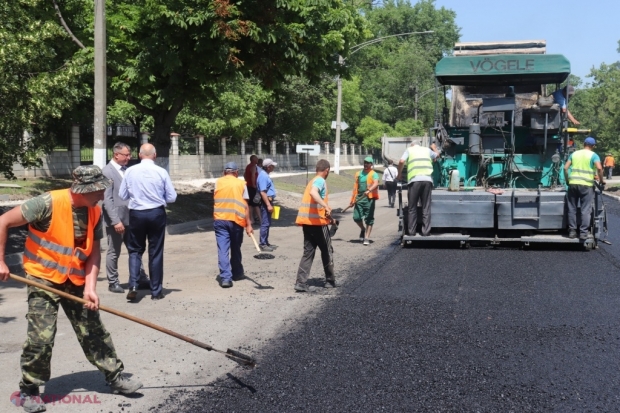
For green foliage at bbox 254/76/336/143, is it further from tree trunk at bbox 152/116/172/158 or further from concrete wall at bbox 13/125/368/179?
tree trunk at bbox 152/116/172/158

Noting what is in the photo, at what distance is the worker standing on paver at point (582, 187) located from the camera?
11562mm

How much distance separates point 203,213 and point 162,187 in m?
10.8

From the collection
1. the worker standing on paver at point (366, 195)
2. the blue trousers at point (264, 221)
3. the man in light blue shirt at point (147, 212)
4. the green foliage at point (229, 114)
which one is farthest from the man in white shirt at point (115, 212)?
the green foliage at point (229, 114)

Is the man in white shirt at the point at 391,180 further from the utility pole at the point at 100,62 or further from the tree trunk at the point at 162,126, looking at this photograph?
the utility pole at the point at 100,62

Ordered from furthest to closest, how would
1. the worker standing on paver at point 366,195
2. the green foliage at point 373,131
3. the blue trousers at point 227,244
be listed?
the green foliage at point 373,131 < the worker standing on paver at point 366,195 < the blue trousers at point 227,244

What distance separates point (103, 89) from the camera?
13.4 m

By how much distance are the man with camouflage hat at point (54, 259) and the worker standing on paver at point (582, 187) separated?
890 cm

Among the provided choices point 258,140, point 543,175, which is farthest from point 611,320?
point 258,140

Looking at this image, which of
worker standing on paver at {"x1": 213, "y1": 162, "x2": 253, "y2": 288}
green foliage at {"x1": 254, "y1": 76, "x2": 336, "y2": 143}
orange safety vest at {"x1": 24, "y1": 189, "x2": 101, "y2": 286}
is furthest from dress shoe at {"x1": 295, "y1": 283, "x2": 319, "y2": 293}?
green foliage at {"x1": 254, "y1": 76, "x2": 336, "y2": 143}

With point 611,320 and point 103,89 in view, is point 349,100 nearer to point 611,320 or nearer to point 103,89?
point 103,89

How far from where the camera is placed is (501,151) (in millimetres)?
13172

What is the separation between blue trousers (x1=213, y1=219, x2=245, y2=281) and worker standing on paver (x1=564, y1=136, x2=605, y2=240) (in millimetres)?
5639

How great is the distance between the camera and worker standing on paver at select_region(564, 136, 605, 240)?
11.6m

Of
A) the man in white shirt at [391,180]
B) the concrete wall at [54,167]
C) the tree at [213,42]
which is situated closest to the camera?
the tree at [213,42]
